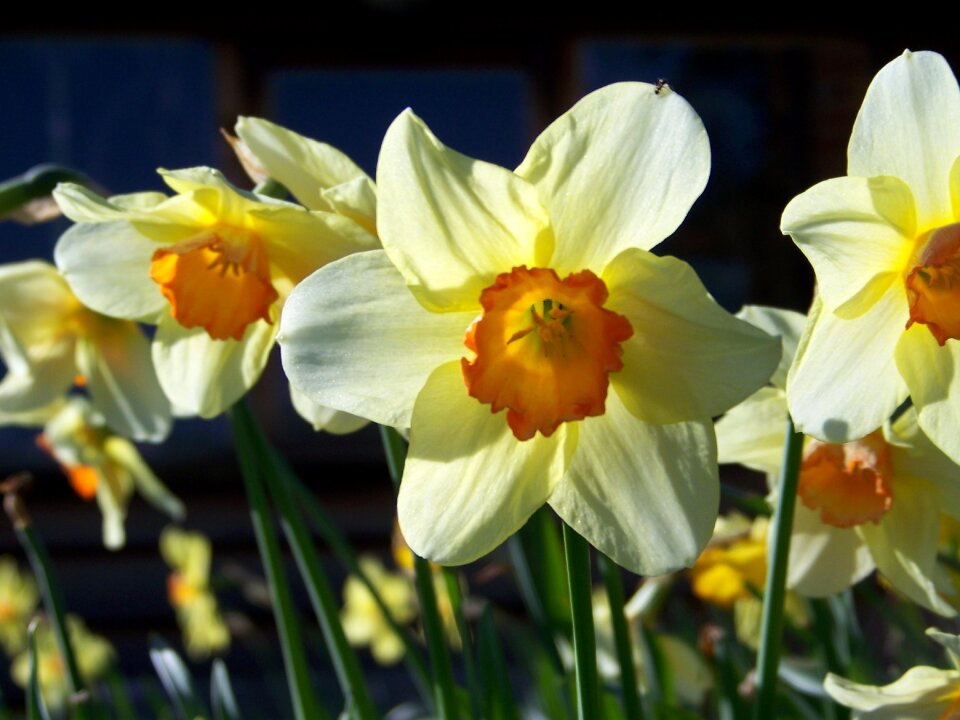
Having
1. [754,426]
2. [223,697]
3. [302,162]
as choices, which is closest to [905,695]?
[754,426]

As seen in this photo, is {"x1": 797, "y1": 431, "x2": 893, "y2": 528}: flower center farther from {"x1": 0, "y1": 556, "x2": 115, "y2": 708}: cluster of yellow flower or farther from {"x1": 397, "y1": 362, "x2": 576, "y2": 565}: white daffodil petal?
{"x1": 0, "y1": 556, "x2": 115, "y2": 708}: cluster of yellow flower

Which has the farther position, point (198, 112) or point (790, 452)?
point (198, 112)

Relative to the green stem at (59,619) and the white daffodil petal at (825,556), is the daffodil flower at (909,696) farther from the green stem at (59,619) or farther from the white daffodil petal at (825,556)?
the green stem at (59,619)

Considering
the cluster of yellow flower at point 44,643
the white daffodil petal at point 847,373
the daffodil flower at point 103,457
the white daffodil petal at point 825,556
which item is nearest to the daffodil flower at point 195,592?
the cluster of yellow flower at point 44,643

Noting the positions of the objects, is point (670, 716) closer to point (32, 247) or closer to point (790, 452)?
point (790, 452)

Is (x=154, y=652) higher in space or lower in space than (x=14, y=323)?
lower

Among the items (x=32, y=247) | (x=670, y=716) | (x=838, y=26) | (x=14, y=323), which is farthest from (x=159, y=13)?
(x=670, y=716)
